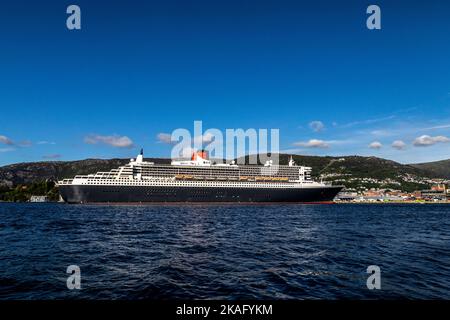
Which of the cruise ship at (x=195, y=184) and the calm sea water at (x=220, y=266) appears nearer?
the calm sea water at (x=220, y=266)

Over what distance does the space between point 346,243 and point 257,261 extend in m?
10.3

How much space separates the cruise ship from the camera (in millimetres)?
88812

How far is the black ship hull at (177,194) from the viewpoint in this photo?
8800cm

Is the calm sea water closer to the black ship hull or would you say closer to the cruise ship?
the black ship hull

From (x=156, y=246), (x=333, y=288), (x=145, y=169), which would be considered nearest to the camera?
(x=333, y=288)

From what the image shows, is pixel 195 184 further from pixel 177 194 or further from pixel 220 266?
pixel 220 266

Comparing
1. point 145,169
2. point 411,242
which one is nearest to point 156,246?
point 411,242

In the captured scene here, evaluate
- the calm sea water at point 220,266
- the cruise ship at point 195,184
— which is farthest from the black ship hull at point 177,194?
the calm sea water at point 220,266

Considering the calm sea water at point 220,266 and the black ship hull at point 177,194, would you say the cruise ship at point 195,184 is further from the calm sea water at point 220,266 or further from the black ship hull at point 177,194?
the calm sea water at point 220,266

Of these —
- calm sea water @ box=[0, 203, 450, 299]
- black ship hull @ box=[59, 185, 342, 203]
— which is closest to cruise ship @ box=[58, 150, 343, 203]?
black ship hull @ box=[59, 185, 342, 203]

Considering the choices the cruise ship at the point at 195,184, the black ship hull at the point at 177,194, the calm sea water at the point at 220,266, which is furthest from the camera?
the cruise ship at the point at 195,184

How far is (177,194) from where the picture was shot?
3644 inches

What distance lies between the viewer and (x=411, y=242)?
85.0 feet
